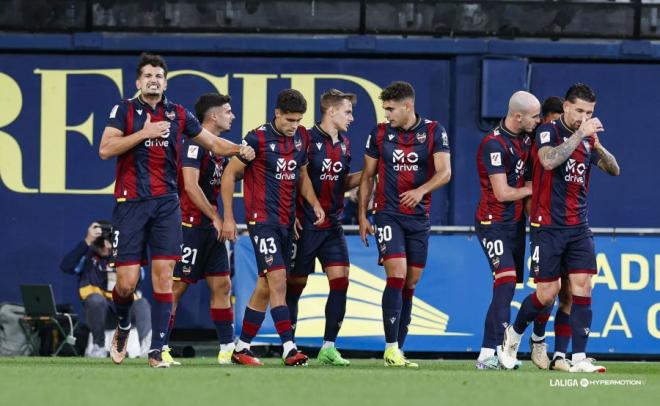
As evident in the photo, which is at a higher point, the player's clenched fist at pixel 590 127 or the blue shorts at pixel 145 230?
the player's clenched fist at pixel 590 127

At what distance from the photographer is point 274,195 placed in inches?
472

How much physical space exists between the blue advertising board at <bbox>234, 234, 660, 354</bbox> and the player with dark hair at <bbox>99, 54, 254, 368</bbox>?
4012 mm

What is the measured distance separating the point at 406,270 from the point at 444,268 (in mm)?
2982

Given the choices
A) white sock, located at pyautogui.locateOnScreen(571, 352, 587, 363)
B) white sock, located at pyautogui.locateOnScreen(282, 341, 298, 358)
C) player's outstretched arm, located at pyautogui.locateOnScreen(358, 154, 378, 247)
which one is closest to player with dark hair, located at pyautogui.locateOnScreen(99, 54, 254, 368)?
white sock, located at pyautogui.locateOnScreen(282, 341, 298, 358)

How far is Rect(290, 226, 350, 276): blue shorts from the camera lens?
12.3 metres

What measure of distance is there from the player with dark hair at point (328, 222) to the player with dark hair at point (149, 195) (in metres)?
1.60

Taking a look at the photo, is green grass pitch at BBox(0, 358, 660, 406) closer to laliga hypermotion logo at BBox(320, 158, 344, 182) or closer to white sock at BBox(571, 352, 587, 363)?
white sock at BBox(571, 352, 587, 363)

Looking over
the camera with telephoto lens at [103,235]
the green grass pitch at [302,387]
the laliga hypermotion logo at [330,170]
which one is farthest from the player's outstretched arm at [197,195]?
the camera with telephoto lens at [103,235]

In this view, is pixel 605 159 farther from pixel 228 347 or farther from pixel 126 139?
pixel 126 139

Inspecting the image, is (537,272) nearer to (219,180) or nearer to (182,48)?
(219,180)

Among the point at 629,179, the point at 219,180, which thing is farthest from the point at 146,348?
the point at 629,179

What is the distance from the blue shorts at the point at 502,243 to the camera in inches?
471

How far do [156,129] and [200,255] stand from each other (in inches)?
79.3

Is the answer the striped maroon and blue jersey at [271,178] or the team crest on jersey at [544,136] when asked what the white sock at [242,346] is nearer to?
the striped maroon and blue jersey at [271,178]
